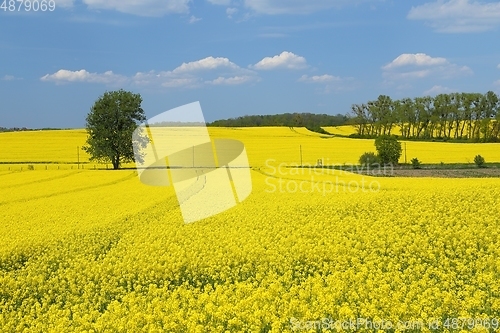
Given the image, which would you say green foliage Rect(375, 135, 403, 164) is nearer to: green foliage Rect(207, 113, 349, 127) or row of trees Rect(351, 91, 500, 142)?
row of trees Rect(351, 91, 500, 142)

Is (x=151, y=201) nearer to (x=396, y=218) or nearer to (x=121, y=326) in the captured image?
(x=396, y=218)

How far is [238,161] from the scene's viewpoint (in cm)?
5075

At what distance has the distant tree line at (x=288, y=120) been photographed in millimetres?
100006

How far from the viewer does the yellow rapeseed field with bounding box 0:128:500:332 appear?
730cm

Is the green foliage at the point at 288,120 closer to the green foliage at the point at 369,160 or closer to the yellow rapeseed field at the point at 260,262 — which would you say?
the green foliage at the point at 369,160

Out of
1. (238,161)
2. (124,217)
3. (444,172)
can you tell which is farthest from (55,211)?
(238,161)

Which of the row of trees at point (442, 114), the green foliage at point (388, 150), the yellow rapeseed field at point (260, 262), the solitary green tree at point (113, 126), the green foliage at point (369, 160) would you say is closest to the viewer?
the yellow rapeseed field at point (260, 262)

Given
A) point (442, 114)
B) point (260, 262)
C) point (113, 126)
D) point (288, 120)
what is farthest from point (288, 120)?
point (260, 262)

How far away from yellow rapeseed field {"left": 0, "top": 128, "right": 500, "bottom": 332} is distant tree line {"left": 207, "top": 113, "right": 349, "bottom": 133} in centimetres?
7856

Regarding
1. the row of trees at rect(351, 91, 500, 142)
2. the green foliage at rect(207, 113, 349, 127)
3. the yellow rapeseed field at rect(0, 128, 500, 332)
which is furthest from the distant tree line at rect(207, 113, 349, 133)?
the yellow rapeseed field at rect(0, 128, 500, 332)

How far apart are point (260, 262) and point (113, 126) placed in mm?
40752

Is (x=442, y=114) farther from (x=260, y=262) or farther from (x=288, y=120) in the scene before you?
(x=260, y=262)

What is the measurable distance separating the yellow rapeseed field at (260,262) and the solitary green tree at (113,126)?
85.8ft

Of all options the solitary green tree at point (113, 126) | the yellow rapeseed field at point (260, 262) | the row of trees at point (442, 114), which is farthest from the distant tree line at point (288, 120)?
the yellow rapeseed field at point (260, 262)
